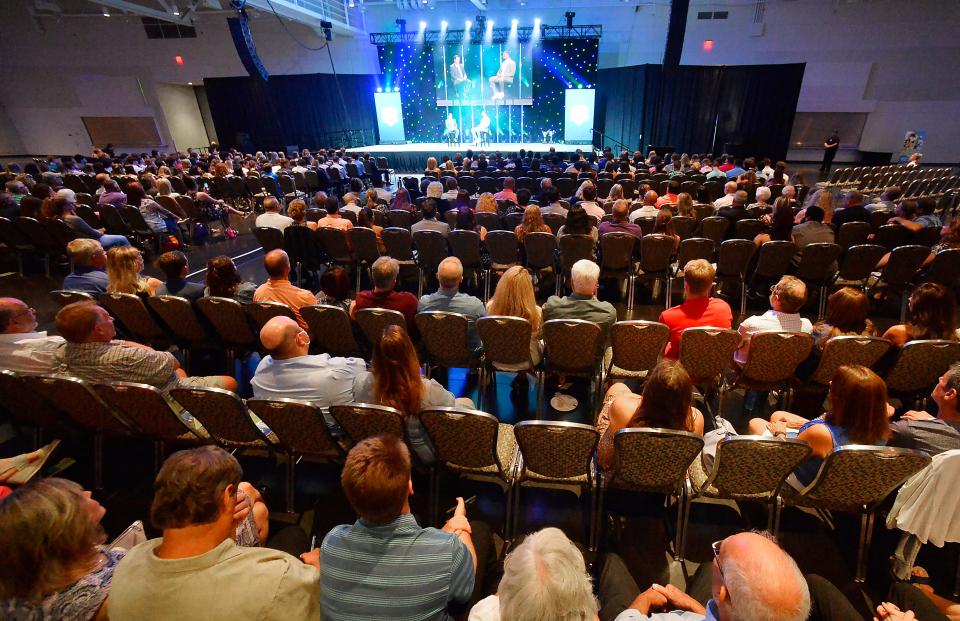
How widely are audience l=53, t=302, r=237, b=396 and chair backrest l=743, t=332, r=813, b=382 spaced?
3.92m

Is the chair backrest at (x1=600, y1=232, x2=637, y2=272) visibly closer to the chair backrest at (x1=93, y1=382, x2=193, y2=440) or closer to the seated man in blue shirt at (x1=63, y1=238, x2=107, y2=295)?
the chair backrest at (x1=93, y1=382, x2=193, y2=440)

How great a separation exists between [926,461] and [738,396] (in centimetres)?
198

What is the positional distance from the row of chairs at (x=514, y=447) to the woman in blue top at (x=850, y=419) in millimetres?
150

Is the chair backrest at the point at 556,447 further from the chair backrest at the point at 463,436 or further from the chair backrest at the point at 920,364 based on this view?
the chair backrest at the point at 920,364

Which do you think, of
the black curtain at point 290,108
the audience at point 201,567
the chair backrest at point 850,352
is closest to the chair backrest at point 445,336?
the audience at point 201,567

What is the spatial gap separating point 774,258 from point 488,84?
16008 millimetres

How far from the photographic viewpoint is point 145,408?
2.76 metres

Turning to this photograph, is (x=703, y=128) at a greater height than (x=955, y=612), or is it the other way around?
(x=703, y=128)

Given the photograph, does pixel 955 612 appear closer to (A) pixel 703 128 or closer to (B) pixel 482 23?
(A) pixel 703 128

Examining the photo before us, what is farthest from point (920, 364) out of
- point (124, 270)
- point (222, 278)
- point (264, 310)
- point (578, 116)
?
point (578, 116)

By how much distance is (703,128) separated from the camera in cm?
1622

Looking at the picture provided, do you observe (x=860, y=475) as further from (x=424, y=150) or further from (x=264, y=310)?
(x=424, y=150)

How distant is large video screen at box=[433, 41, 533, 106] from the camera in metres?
17.3

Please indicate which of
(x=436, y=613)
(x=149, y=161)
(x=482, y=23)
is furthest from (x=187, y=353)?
(x=482, y=23)
